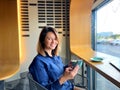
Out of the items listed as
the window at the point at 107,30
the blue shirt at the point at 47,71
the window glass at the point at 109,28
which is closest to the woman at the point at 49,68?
the blue shirt at the point at 47,71

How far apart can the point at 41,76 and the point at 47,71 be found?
109mm

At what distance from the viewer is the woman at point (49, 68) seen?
5.43 ft

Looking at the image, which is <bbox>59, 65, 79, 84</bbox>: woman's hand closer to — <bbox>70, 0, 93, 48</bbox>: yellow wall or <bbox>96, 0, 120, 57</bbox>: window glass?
<bbox>96, 0, 120, 57</bbox>: window glass

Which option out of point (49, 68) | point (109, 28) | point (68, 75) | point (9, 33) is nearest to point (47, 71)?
point (49, 68)

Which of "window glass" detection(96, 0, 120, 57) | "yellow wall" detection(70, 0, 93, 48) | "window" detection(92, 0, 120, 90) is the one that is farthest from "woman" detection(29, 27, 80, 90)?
"yellow wall" detection(70, 0, 93, 48)

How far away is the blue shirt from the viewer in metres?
1.65

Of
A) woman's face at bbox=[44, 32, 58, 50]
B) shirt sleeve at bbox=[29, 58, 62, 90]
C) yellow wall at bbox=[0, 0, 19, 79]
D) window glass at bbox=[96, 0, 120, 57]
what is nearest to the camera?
shirt sleeve at bbox=[29, 58, 62, 90]

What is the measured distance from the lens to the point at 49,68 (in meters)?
1.76

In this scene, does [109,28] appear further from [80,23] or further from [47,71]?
[47,71]

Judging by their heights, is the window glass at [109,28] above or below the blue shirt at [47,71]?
above

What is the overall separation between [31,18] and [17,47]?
0.64m

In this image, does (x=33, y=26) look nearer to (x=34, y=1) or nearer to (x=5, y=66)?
(x=34, y=1)

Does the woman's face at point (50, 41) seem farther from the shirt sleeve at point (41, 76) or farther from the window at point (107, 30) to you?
the window at point (107, 30)

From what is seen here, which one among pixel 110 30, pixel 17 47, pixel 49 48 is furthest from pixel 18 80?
pixel 49 48
